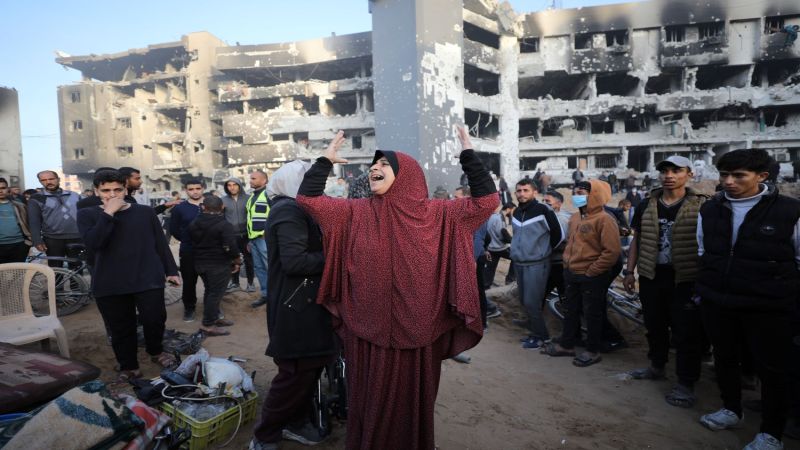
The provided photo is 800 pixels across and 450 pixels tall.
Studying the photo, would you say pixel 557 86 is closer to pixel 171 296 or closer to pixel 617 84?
pixel 617 84

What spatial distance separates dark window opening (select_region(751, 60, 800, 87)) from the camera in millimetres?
26489

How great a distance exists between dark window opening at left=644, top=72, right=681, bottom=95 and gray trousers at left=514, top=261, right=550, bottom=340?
98.3 ft

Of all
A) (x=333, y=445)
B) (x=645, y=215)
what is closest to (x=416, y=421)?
(x=333, y=445)

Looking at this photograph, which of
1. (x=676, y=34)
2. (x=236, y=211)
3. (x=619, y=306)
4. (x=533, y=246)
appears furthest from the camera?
(x=676, y=34)

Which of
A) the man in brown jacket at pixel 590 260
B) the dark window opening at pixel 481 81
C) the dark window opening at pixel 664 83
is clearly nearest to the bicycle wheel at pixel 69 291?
the man in brown jacket at pixel 590 260

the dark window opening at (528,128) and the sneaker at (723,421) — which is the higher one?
the dark window opening at (528,128)

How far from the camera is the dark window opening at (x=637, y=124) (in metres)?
27.9

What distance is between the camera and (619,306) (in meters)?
5.44

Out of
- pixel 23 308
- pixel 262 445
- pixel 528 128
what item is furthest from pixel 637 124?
pixel 23 308

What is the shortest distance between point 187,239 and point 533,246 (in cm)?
462

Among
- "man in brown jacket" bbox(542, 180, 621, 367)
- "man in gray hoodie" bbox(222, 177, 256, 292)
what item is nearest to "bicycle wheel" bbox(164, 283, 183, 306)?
"man in gray hoodie" bbox(222, 177, 256, 292)

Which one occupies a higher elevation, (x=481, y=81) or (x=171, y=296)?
(x=481, y=81)

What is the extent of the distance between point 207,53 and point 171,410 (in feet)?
125

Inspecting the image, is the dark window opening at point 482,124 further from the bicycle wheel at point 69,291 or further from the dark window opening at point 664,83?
the bicycle wheel at point 69,291
